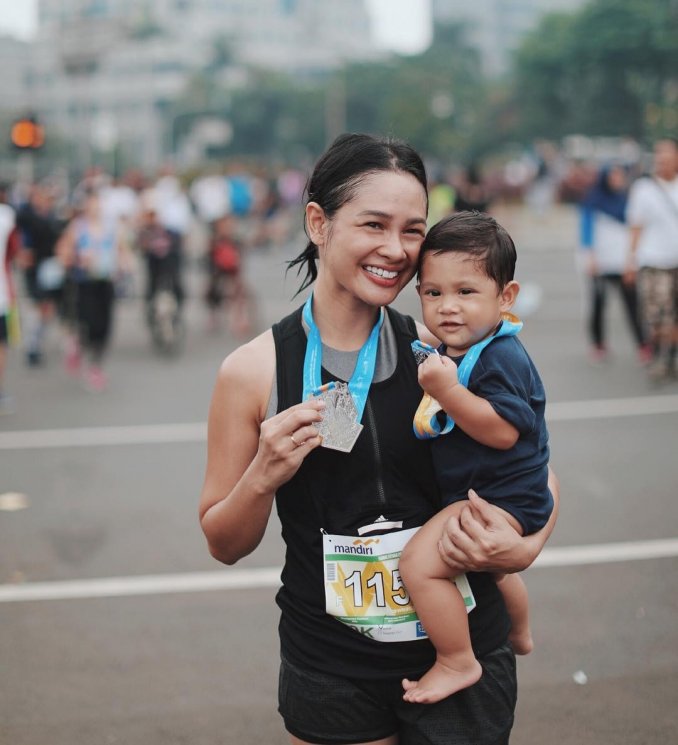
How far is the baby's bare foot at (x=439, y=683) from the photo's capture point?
2.46 meters

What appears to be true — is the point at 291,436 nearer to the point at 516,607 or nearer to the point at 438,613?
the point at 438,613

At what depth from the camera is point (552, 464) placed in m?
7.69

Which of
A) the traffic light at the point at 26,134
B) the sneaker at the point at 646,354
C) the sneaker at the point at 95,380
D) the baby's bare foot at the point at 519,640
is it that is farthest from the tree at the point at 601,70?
the baby's bare foot at the point at 519,640

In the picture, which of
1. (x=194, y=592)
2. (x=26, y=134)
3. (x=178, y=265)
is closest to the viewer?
(x=194, y=592)

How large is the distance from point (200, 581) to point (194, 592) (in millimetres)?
147

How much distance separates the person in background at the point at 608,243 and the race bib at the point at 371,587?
897 centimetres

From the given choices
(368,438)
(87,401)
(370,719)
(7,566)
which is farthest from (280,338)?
(87,401)

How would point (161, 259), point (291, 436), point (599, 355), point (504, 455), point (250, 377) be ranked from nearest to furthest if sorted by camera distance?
point (291, 436), point (504, 455), point (250, 377), point (599, 355), point (161, 259)

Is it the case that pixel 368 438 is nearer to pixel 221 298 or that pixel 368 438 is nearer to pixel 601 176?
pixel 601 176

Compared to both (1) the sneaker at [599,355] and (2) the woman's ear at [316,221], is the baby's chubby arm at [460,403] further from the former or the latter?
(1) the sneaker at [599,355]

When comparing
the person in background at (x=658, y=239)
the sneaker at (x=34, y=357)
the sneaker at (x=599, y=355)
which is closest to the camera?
the person in background at (x=658, y=239)

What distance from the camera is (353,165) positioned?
8.22 feet

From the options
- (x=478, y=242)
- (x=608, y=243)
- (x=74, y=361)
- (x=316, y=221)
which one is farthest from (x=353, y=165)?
(x=74, y=361)

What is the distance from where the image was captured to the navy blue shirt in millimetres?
2432
